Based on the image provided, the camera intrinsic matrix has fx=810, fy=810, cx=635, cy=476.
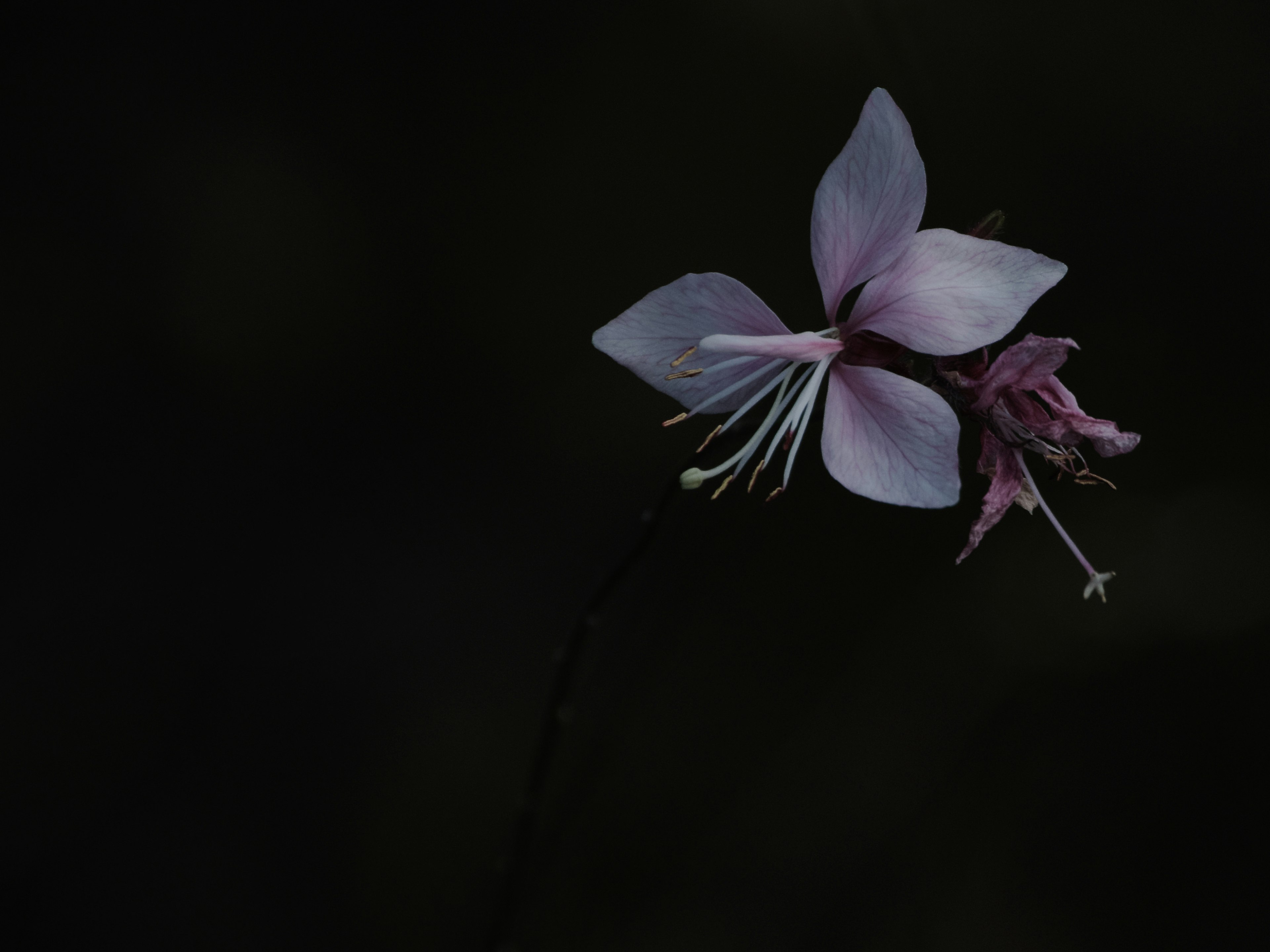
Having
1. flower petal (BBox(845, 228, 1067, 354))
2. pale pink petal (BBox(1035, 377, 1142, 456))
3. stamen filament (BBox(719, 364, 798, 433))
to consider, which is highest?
flower petal (BBox(845, 228, 1067, 354))

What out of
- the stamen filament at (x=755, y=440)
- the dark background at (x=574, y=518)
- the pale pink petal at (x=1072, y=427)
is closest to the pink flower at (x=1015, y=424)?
the pale pink petal at (x=1072, y=427)

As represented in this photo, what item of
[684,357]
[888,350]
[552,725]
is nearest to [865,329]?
[888,350]

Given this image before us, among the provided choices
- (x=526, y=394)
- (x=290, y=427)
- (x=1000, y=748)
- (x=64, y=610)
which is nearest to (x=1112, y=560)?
(x=1000, y=748)

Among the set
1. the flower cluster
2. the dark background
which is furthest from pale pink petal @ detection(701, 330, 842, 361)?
the dark background

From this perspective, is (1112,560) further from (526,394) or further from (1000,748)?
(526,394)

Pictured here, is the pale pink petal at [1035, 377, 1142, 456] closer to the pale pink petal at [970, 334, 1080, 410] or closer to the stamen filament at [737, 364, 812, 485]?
the pale pink petal at [970, 334, 1080, 410]

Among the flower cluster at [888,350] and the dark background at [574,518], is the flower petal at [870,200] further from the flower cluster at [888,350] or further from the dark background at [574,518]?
the dark background at [574,518]

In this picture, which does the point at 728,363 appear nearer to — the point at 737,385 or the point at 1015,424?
the point at 737,385
